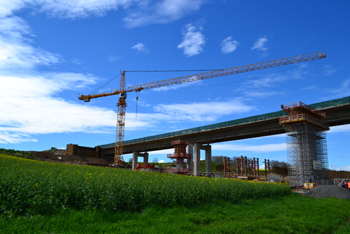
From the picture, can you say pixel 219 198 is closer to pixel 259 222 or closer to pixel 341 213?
pixel 259 222

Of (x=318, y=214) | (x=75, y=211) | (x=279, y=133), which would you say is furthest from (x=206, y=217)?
(x=279, y=133)

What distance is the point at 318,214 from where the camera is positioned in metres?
15.1

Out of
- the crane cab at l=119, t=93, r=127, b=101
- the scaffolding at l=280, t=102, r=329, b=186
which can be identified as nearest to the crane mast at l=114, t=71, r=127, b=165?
the crane cab at l=119, t=93, r=127, b=101

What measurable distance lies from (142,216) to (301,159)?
38008 mm

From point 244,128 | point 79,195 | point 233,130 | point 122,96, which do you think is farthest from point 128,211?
point 122,96

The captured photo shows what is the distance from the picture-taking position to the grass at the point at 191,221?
757 cm

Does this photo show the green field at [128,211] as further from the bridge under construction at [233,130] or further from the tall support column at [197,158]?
the tall support column at [197,158]

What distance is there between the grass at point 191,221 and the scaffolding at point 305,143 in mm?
26561

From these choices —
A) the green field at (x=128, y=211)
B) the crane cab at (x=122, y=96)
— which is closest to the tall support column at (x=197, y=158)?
the crane cab at (x=122, y=96)

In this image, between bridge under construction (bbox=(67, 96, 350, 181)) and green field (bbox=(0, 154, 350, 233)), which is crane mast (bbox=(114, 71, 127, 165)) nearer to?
bridge under construction (bbox=(67, 96, 350, 181))

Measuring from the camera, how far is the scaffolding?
40.1 metres

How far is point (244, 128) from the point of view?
53906 millimetres

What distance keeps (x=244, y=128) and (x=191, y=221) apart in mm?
45964

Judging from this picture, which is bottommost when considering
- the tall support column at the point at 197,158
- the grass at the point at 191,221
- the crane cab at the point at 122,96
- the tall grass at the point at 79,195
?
the grass at the point at 191,221
